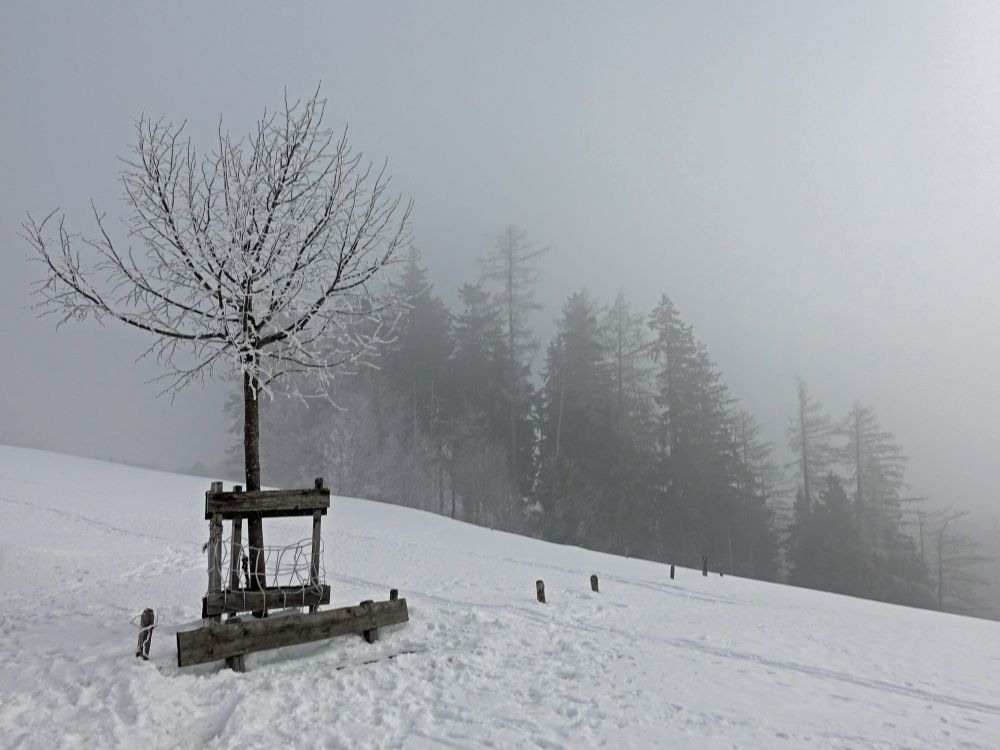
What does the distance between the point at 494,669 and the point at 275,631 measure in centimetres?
282

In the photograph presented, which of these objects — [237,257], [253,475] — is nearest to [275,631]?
[253,475]

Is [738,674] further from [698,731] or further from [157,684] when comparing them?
[157,684]

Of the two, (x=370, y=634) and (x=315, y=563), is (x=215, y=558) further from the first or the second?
(x=370, y=634)

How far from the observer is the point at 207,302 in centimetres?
934

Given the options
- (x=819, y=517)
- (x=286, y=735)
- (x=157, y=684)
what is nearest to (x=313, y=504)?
(x=157, y=684)

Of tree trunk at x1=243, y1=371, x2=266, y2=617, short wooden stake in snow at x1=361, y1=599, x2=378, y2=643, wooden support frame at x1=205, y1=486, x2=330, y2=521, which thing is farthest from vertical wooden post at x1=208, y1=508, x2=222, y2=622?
short wooden stake in snow at x1=361, y1=599, x2=378, y2=643

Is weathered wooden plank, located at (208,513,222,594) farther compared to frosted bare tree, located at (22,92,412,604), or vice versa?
frosted bare tree, located at (22,92,412,604)

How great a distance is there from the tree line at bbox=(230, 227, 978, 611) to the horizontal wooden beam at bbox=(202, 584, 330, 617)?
29.2 metres

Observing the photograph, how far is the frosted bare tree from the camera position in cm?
895

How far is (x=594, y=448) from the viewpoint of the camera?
4575 cm

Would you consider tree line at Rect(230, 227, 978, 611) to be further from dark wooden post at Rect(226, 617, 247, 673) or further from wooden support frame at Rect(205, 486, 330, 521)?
dark wooden post at Rect(226, 617, 247, 673)

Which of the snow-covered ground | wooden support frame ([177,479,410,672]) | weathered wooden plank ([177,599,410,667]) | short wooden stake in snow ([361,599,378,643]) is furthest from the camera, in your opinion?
short wooden stake in snow ([361,599,378,643])

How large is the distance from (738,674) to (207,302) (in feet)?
31.0

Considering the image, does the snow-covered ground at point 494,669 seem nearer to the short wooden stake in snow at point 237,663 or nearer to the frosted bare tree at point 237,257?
the short wooden stake in snow at point 237,663
